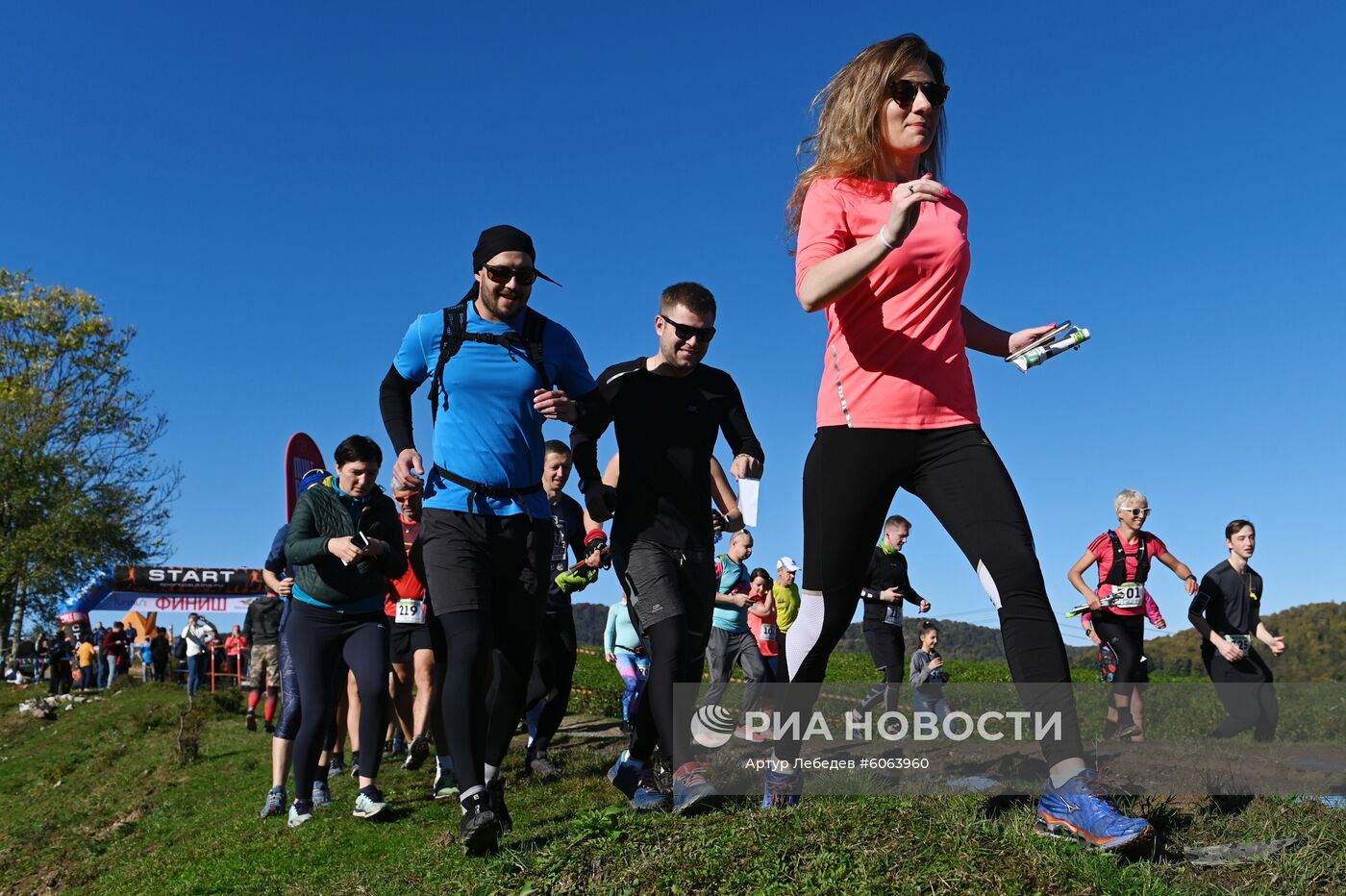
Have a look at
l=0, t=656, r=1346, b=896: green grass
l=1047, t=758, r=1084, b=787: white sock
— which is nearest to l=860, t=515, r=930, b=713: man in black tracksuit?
l=0, t=656, r=1346, b=896: green grass

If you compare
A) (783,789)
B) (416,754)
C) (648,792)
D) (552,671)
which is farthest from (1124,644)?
(783,789)

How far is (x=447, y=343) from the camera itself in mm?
5051

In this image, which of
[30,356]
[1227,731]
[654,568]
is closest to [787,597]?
[1227,731]

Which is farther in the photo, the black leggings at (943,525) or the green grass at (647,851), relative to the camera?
the black leggings at (943,525)

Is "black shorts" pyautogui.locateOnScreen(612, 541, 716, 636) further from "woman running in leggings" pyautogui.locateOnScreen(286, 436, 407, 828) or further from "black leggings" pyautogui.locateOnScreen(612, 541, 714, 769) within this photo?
"woman running in leggings" pyautogui.locateOnScreen(286, 436, 407, 828)

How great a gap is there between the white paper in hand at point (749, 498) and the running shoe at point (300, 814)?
3.43 m

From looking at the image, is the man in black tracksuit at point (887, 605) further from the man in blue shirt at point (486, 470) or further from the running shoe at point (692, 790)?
the running shoe at point (692, 790)

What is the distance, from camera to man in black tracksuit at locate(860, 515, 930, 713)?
37.1 ft

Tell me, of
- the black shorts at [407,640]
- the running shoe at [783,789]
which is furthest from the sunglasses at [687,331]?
the black shorts at [407,640]

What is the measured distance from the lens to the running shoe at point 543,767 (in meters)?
7.62

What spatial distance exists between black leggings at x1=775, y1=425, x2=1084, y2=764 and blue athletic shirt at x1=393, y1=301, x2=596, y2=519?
147 cm

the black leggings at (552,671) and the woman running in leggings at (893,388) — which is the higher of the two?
the woman running in leggings at (893,388)

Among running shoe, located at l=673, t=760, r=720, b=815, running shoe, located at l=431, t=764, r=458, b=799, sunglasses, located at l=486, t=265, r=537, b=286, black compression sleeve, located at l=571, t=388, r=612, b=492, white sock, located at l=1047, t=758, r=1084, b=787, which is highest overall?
sunglasses, located at l=486, t=265, r=537, b=286

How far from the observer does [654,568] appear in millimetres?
5211
